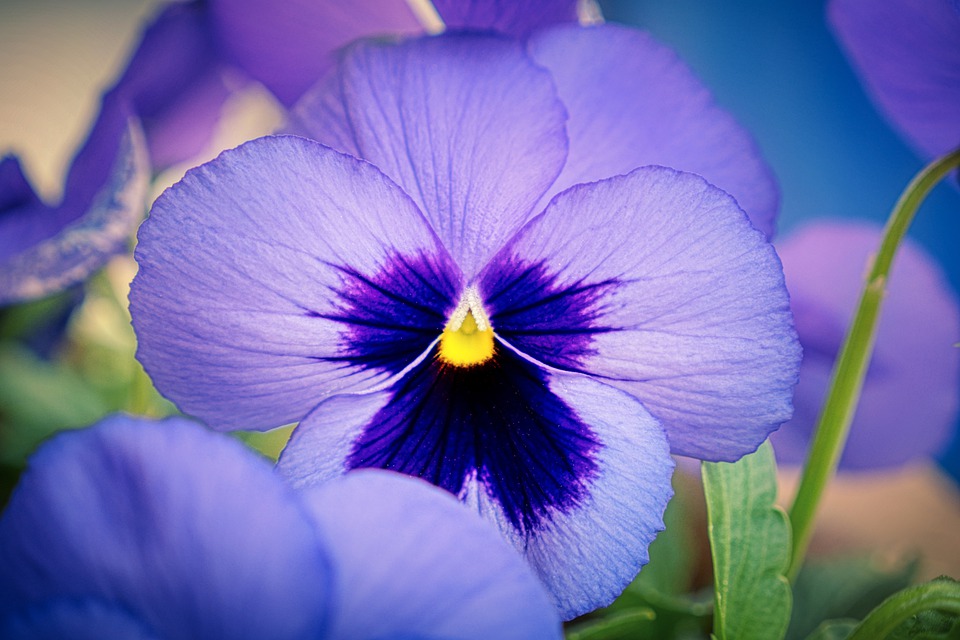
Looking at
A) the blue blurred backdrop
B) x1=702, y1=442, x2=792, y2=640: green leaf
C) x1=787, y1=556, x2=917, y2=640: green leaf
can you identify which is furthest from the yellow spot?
the blue blurred backdrop

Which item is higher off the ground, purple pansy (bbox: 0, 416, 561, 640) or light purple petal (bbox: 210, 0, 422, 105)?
light purple petal (bbox: 210, 0, 422, 105)

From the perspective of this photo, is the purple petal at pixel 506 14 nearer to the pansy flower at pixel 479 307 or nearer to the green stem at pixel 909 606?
the pansy flower at pixel 479 307

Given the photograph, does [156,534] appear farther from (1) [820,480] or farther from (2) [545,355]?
(1) [820,480]

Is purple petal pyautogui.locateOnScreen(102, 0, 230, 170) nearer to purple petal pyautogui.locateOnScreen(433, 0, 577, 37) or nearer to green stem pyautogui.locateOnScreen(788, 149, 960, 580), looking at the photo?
purple petal pyautogui.locateOnScreen(433, 0, 577, 37)

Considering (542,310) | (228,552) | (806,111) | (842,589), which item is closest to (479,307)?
(542,310)

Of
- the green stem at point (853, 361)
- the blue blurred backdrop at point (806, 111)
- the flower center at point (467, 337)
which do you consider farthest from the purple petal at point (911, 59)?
the blue blurred backdrop at point (806, 111)
